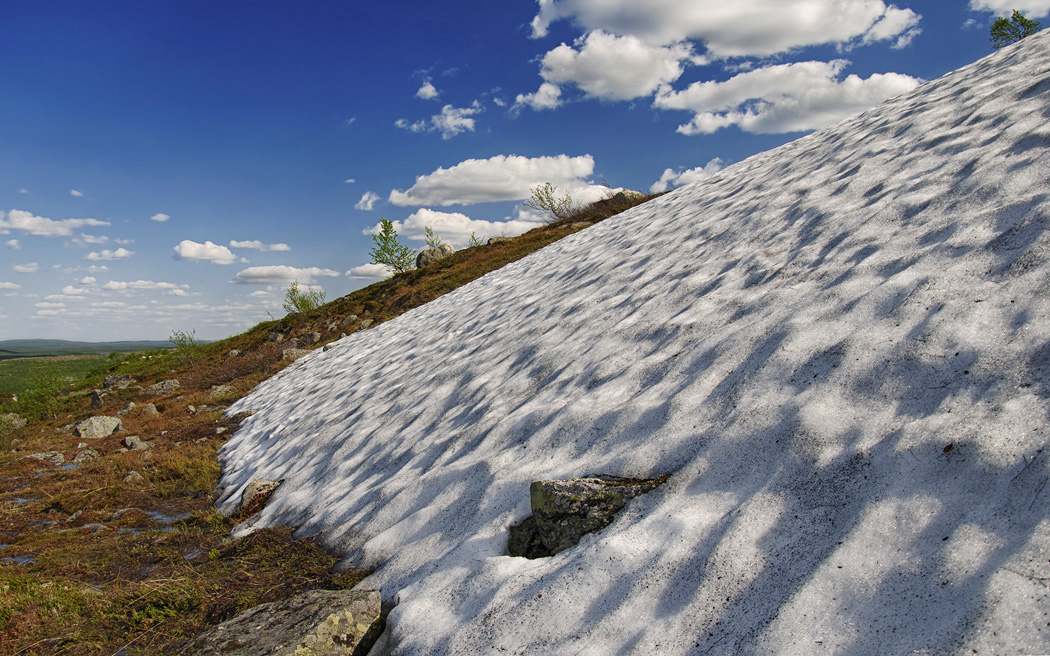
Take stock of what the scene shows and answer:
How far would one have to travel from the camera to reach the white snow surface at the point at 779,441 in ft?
5.91

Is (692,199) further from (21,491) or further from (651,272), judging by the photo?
(21,491)

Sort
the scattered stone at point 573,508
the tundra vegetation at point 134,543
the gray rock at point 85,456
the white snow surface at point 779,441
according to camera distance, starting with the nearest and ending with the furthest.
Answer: the white snow surface at point 779,441, the scattered stone at point 573,508, the tundra vegetation at point 134,543, the gray rock at point 85,456

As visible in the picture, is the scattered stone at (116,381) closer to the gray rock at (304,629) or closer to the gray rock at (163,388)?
the gray rock at (163,388)

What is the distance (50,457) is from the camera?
978 cm

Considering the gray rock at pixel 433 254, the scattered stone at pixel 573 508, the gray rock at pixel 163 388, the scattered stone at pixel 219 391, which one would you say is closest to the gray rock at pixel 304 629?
the scattered stone at pixel 573 508

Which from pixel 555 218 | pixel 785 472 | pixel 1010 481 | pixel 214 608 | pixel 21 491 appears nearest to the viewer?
pixel 1010 481

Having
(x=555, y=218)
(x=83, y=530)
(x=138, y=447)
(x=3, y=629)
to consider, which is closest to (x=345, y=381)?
(x=83, y=530)

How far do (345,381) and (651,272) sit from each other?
572 cm

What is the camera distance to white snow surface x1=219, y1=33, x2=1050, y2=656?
1.80 m

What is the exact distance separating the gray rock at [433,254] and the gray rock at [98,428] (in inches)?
737

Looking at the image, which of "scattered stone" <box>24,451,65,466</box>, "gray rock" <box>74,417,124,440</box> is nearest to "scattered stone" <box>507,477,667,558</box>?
"scattered stone" <box>24,451,65,466</box>

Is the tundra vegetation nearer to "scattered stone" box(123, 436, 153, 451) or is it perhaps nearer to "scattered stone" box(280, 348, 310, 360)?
"scattered stone" box(123, 436, 153, 451)

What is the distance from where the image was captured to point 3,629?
11.2 feet

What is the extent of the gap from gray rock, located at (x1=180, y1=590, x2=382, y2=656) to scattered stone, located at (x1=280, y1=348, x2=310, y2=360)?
1507 centimetres
